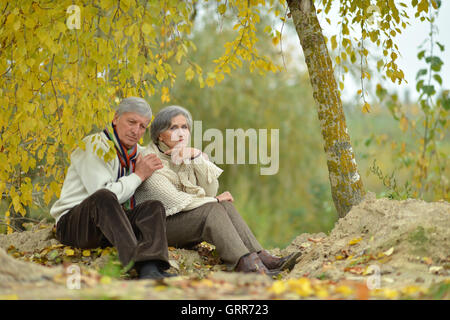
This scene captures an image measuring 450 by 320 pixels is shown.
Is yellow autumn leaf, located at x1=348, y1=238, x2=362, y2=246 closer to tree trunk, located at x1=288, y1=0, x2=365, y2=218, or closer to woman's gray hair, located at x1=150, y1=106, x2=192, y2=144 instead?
tree trunk, located at x1=288, y1=0, x2=365, y2=218

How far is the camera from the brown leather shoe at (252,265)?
338 cm

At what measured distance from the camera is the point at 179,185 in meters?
3.72

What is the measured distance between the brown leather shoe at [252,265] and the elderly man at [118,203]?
0.53 m

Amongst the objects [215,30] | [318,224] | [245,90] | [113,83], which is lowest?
[318,224]

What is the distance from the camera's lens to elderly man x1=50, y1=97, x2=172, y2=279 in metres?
3.08

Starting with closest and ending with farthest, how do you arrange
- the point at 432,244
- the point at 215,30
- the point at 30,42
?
the point at 432,244 < the point at 30,42 < the point at 215,30

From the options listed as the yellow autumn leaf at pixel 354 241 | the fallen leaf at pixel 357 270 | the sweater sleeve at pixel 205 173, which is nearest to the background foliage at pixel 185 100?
the sweater sleeve at pixel 205 173

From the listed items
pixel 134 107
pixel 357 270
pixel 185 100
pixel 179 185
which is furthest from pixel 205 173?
pixel 185 100

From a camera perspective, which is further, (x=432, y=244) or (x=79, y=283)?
(x=432, y=244)
